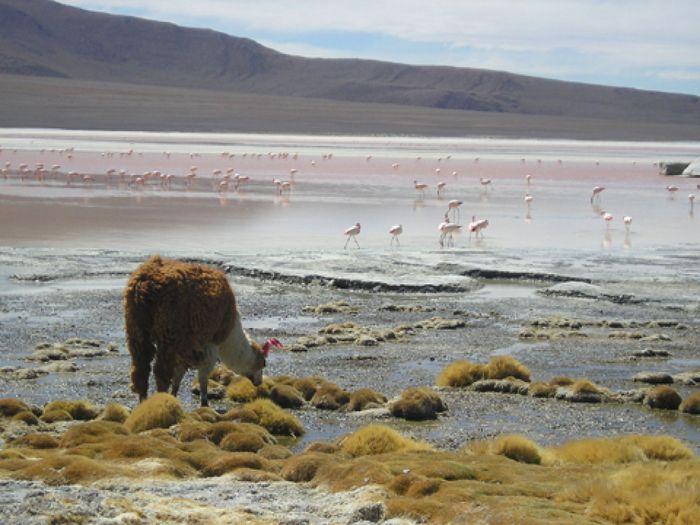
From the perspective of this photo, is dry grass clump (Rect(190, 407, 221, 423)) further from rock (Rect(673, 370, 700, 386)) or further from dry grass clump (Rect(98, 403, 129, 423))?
rock (Rect(673, 370, 700, 386))

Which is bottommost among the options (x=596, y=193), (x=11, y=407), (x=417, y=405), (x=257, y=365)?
(x=417, y=405)

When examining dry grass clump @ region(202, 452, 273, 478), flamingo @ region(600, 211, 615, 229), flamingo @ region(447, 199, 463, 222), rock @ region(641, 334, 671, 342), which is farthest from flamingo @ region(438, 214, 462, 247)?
dry grass clump @ region(202, 452, 273, 478)

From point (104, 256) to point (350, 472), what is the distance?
16242mm

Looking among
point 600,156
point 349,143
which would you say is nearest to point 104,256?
point 600,156

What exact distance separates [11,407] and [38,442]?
5.24 ft

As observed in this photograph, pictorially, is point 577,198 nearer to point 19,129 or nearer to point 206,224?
point 206,224

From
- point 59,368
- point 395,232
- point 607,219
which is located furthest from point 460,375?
point 607,219

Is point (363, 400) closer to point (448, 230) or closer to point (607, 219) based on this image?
point (448, 230)

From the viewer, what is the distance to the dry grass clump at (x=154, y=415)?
34.8 feet

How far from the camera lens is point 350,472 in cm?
823

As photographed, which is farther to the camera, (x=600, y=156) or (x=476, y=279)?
(x=600, y=156)

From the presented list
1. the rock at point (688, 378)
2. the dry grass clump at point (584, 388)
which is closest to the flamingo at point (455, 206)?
the rock at point (688, 378)

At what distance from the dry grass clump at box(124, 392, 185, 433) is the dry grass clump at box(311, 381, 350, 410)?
2.09 meters

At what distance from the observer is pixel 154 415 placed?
10.6 m
